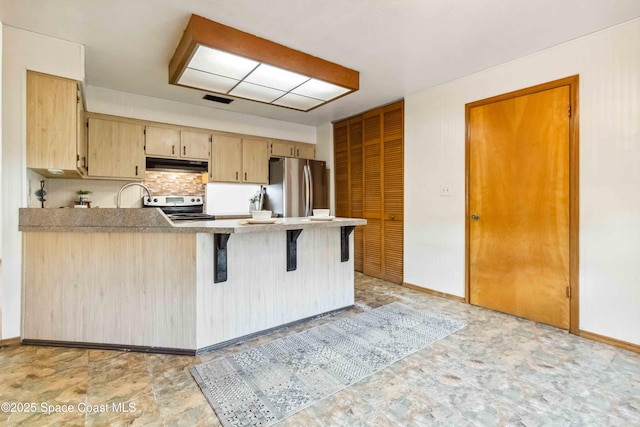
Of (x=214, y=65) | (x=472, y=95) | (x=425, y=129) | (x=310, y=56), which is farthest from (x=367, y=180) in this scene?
(x=214, y=65)

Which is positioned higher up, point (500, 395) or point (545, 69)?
point (545, 69)

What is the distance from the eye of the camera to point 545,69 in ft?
8.79

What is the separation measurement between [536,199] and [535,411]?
187cm

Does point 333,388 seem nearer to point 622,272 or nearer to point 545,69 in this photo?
point 622,272

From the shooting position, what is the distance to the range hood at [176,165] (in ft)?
12.6

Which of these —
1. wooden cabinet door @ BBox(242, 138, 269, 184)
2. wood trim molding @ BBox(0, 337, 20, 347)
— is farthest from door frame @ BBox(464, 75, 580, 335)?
wood trim molding @ BBox(0, 337, 20, 347)

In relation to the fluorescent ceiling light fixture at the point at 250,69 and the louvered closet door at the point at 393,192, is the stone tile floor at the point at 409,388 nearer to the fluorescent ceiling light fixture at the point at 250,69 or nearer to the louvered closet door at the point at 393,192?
the louvered closet door at the point at 393,192

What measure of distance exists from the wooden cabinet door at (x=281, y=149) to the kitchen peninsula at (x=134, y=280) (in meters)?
2.68

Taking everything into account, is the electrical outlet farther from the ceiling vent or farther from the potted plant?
the potted plant

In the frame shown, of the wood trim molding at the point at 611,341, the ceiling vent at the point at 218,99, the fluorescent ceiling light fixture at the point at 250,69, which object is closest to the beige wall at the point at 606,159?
the wood trim molding at the point at 611,341

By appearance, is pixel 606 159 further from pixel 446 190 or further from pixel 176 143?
pixel 176 143

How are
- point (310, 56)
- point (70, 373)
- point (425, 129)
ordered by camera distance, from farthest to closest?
point (425, 129), point (310, 56), point (70, 373)

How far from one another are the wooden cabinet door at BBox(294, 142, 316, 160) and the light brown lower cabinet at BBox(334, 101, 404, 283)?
1.60 feet

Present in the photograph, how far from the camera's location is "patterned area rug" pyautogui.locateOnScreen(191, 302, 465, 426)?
1593 millimetres
